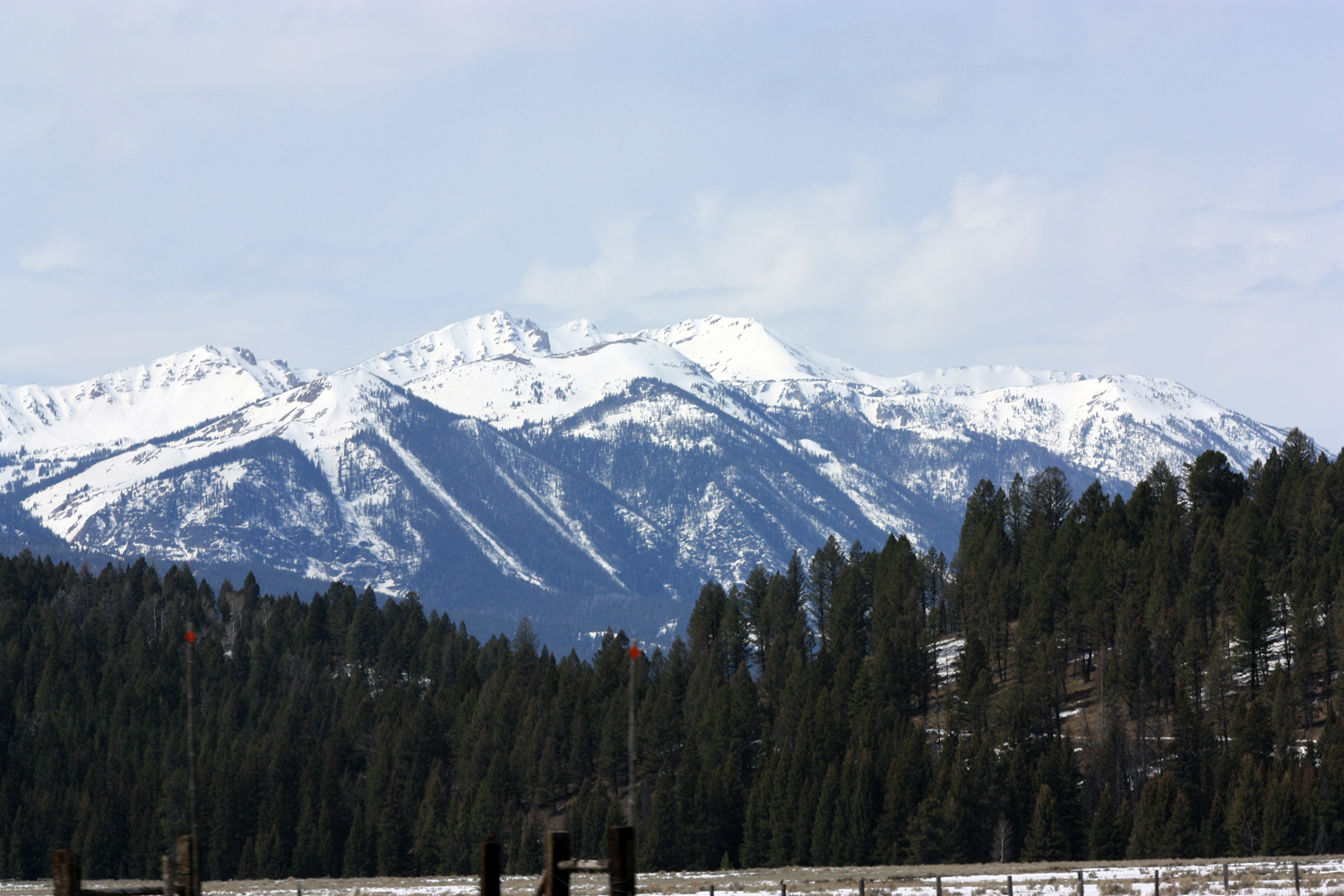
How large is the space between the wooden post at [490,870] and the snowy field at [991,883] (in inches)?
1060

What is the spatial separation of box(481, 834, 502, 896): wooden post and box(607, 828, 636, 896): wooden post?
5.13 ft

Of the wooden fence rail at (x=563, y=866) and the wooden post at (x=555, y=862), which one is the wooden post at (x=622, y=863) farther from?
the wooden post at (x=555, y=862)

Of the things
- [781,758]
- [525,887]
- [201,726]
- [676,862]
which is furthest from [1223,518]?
[201,726]

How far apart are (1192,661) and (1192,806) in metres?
18.5

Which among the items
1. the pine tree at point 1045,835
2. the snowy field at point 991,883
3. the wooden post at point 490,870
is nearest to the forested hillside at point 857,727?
the pine tree at point 1045,835

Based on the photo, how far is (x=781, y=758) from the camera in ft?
414

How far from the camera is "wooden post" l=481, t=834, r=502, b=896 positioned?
18.0 m

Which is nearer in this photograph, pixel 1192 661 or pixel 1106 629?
pixel 1192 661

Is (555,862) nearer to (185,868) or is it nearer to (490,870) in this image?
(490,870)

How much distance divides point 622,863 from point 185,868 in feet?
20.8

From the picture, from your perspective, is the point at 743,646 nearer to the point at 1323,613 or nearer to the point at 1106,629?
the point at 1106,629

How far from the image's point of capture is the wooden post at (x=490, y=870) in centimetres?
1797

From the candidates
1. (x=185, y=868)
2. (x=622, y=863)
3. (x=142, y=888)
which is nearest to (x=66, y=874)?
(x=142, y=888)

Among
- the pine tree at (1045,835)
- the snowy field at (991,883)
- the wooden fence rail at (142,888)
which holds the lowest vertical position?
the pine tree at (1045,835)
